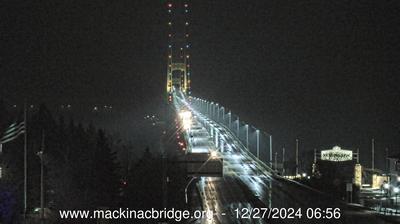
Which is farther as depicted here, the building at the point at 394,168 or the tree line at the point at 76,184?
the building at the point at 394,168

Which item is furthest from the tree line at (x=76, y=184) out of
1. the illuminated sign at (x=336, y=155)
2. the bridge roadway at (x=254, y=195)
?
the illuminated sign at (x=336, y=155)

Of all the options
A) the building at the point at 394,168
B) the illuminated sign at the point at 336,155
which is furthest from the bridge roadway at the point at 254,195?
the building at the point at 394,168

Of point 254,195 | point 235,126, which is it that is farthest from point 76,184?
point 235,126

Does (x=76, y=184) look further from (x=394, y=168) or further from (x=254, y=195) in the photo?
(x=394, y=168)

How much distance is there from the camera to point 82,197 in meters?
36.4

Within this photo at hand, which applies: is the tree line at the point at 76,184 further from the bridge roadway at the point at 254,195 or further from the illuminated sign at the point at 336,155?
the illuminated sign at the point at 336,155

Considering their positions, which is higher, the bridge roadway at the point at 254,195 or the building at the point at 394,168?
the building at the point at 394,168

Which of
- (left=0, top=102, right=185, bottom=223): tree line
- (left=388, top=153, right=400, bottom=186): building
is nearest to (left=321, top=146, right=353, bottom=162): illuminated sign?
(left=388, top=153, right=400, bottom=186): building

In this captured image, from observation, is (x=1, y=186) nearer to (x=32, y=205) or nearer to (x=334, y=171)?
(x=32, y=205)

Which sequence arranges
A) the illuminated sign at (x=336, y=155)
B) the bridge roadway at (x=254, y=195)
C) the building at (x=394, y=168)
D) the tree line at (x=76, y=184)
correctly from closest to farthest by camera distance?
the bridge roadway at (x=254, y=195), the tree line at (x=76, y=184), the building at (x=394, y=168), the illuminated sign at (x=336, y=155)

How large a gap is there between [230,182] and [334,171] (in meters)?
22.9

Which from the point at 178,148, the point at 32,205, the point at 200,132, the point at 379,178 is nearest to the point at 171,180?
the point at 32,205

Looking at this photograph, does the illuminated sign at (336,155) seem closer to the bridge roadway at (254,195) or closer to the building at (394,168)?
the bridge roadway at (254,195)

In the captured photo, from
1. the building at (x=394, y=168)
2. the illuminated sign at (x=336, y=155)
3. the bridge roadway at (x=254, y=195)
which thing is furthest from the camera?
the illuminated sign at (x=336, y=155)
